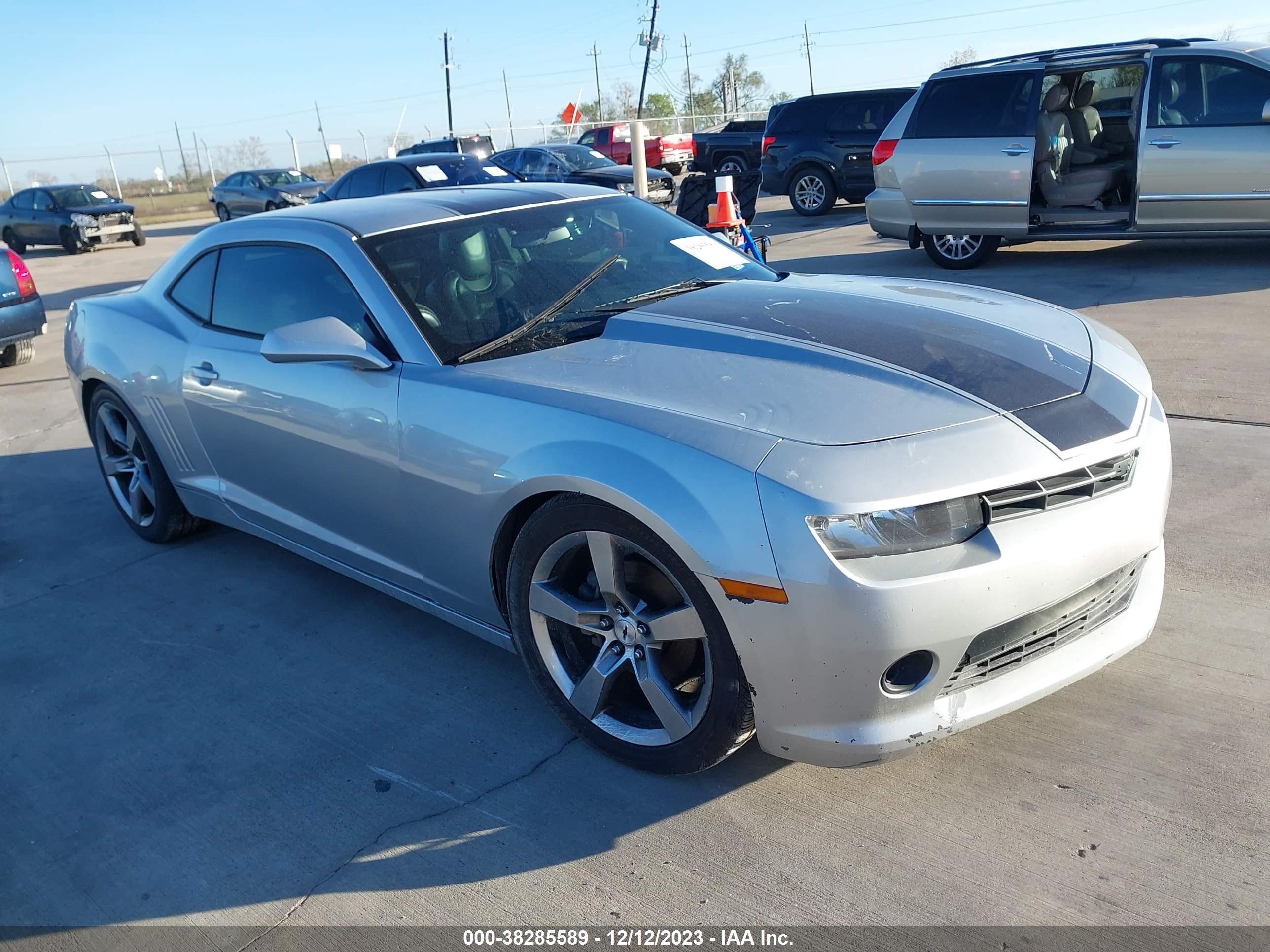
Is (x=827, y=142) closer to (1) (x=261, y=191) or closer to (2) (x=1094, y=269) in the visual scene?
(2) (x=1094, y=269)

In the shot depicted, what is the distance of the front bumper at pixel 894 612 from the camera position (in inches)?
89.2

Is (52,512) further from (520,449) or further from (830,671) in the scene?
(830,671)

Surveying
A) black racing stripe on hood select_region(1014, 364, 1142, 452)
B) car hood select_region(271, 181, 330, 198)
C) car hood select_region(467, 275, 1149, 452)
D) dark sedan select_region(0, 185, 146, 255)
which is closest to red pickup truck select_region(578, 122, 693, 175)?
car hood select_region(271, 181, 330, 198)

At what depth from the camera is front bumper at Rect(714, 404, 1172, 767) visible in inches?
89.2

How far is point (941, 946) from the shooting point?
2162 mm

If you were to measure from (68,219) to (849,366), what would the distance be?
24.4 m

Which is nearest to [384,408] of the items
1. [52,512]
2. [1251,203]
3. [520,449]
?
[520,449]

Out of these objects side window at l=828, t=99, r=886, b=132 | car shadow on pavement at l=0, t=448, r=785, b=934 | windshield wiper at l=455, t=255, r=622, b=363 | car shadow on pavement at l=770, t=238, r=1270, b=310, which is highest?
side window at l=828, t=99, r=886, b=132

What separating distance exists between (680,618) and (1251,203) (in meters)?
8.08

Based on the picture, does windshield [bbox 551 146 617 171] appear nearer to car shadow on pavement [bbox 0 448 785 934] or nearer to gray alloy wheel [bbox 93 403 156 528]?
gray alloy wheel [bbox 93 403 156 528]

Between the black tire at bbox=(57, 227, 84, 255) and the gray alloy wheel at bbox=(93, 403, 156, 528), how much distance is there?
20.5m

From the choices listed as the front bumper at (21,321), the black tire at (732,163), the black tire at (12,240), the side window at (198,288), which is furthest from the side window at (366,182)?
the black tire at (12,240)

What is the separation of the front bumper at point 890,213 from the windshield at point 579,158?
32.0 ft

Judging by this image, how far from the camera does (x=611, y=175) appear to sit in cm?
1775
